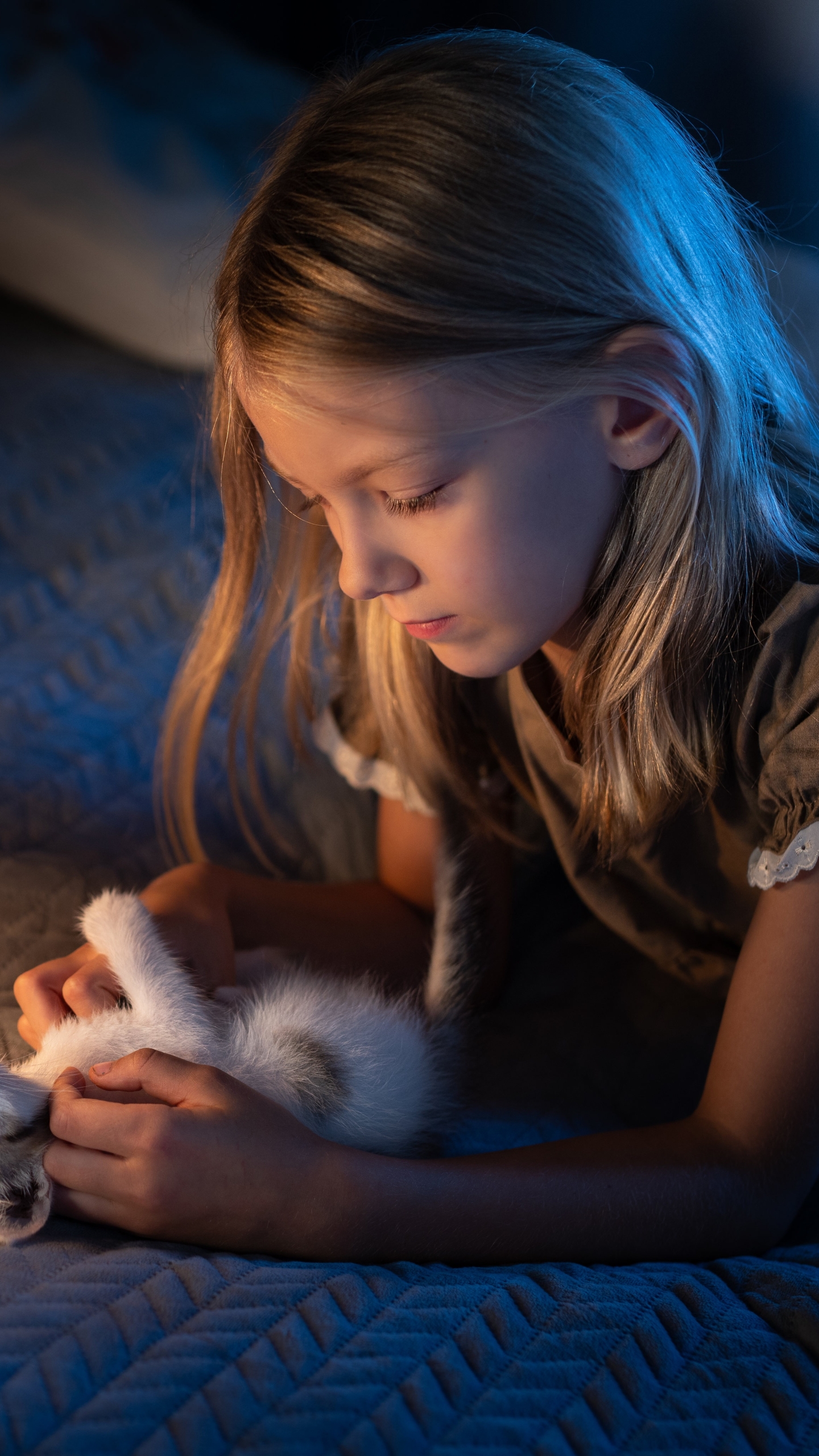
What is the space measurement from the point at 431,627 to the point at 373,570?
73mm

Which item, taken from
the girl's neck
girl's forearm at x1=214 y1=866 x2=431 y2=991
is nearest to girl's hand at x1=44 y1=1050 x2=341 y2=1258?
girl's forearm at x1=214 y1=866 x2=431 y2=991

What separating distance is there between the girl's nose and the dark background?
76 centimetres

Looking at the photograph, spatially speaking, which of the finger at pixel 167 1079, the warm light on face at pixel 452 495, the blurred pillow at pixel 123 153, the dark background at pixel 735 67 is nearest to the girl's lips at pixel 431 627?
the warm light on face at pixel 452 495

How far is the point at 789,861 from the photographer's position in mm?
739

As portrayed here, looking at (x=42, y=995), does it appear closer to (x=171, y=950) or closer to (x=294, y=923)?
(x=171, y=950)

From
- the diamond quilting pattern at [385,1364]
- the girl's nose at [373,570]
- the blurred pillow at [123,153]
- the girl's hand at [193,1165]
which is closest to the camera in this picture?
the diamond quilting pattern at [385,1364]

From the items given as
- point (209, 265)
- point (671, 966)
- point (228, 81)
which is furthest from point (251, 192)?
point (228, 81)

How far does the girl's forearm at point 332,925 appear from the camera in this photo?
1.00 metres

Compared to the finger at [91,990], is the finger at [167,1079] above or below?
above

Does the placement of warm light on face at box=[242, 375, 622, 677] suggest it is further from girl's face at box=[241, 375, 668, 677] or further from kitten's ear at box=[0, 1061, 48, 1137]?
kitten's ear at box=[0, 1061, 48, 1137]

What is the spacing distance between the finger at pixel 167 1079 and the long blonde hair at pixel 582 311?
0.40 metres

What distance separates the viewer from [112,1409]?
479mm

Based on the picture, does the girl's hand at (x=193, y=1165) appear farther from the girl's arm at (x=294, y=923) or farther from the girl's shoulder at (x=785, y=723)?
the girl's shoulder at (x=785, y=723)

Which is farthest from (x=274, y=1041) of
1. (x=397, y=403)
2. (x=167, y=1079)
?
(x=397, y=403)
